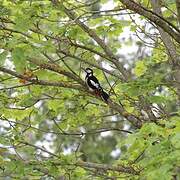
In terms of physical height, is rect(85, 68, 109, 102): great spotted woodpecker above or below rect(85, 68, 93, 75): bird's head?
below

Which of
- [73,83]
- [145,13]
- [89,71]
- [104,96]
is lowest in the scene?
[145,13]

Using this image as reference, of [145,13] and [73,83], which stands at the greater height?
[73,83]

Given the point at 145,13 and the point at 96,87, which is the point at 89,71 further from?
the point at 145,13

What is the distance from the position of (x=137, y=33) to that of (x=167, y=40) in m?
0.67

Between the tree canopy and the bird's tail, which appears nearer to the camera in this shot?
the tree canopy

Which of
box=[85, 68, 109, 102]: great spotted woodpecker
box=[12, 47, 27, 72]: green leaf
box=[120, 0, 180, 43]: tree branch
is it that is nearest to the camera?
box=[12, 47, 27, 72]: green leaf

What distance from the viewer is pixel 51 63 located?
12.8 ft

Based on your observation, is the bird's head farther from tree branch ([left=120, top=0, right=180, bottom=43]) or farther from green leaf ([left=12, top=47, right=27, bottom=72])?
green leaf ([left=12, top=47, right=27, bottom=72])

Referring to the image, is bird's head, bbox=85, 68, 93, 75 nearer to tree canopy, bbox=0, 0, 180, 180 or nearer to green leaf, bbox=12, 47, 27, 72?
tree canopy, bbox=0, 0, 180, 180

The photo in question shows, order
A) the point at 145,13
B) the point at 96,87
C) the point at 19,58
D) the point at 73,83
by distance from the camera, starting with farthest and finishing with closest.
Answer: the point at 73,83, the point at 96,87, the point at 145,13, the point at 19,58

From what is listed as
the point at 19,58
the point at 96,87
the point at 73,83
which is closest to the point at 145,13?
the point at 19,58

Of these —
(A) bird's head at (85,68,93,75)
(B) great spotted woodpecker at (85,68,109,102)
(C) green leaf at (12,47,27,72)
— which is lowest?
(C) green leaf at (12,47,27,72)

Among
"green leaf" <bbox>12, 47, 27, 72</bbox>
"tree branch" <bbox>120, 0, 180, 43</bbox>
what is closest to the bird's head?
"tree branch" <bbox>120, 0, 180, 43</bbox>

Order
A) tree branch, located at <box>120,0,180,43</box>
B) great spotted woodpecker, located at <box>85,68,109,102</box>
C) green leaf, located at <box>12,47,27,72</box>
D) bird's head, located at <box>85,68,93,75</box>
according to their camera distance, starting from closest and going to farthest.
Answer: green leaf, located at <box>12,47,27,72</box>, tree branch, located at <box>120,0,180,43</box>, great spotted woodpecker, located at <box>85,68,109,102</box>, bird's head, located at <box>85,68,93,75</box>
